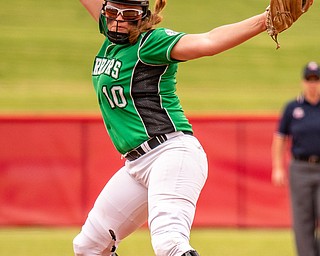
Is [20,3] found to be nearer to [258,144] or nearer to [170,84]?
[258,144]

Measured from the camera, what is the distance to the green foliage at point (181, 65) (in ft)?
57.7

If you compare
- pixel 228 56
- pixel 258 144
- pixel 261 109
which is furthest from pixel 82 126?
pixel 228 56

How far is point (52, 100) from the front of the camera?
57.8 feet

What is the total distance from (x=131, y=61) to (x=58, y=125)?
656 centimetres

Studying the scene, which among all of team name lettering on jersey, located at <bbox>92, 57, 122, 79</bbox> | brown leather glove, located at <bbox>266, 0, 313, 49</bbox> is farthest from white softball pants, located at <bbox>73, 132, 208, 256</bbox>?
brown leather glove, located at <bbox>266, 0, 313, 49</bbox>

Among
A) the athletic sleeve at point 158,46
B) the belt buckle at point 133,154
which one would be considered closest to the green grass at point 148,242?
the belt buckle at point 133,154

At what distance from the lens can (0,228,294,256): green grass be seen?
33.1 feet

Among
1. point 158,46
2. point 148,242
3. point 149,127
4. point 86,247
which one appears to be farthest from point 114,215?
point 148,242

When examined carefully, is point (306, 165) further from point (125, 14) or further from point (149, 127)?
point (125, 14)

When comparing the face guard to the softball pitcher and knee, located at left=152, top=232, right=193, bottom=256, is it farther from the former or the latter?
knee, located at left=152, top=232, right=193, bottom=256

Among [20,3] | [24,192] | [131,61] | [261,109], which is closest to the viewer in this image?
[131,61]

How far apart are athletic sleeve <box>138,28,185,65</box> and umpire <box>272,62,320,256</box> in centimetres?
398

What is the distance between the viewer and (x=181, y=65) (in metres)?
19.6

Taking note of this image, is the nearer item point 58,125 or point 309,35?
point 58,125
